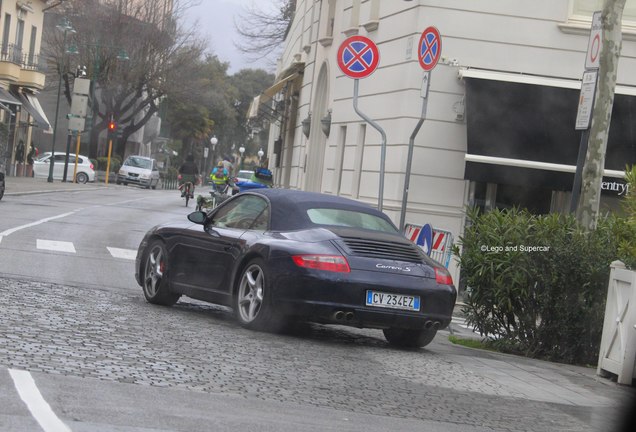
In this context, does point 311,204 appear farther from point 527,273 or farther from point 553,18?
point 553,18

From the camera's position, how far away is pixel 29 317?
9930mm

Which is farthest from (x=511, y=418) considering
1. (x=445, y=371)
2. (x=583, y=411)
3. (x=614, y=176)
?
(x=614, y=176)

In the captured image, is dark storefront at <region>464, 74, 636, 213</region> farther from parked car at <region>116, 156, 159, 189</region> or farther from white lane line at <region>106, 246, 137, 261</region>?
parked car at <region>116, 156, 159, 189</region>

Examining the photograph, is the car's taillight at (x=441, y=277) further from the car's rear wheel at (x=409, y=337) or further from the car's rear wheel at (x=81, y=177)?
the car's rear wheel at (x=81, y=177)

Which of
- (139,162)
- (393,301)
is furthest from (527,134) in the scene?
(139,162)

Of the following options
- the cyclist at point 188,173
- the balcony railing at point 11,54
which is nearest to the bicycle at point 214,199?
the cyclist at point 188,173

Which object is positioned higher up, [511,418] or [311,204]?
[311,204]

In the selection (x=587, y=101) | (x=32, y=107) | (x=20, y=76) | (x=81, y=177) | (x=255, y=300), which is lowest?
(x=81, y=177)

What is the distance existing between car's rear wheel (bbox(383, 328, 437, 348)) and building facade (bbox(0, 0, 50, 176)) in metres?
42.3

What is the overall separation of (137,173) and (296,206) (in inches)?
2288

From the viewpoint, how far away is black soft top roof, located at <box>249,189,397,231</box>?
11172 millimetres

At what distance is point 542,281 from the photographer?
11695mm

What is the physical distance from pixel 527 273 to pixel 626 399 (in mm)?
2383

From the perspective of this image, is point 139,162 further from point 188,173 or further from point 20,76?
point 188,173
